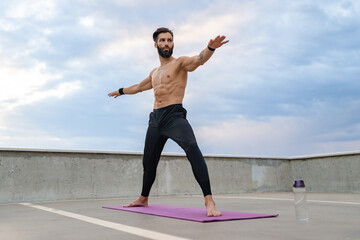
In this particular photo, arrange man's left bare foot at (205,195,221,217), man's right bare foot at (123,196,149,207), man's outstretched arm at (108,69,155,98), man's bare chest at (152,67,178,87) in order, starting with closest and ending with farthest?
man's left bare foot at (205,195,221,217) → man's bare chest at (152,67,178,87) → man's right bare foot at (123,196,149,207) → man's outstretched arm at (108,69,155,98)

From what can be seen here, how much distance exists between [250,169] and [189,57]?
6.08m

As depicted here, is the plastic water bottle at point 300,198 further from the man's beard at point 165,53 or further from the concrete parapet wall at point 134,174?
the concrete parapet wall at point 134,174

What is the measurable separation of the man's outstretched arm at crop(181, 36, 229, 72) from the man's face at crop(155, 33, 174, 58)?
314mm

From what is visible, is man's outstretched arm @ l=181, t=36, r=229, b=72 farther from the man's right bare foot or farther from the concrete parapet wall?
the concrete parapet wall

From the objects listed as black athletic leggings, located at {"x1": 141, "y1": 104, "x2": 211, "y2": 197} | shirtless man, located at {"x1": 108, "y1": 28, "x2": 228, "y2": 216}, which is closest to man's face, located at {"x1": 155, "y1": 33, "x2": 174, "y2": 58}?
shirtless man, located at {"x1": 108, "y1": 28, "x2": 228, "y2": 216}

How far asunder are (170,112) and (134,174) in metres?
→ 3.93

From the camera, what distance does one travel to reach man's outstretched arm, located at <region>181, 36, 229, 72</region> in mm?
3389

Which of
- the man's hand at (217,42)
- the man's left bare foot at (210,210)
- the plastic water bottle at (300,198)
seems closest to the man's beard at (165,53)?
the man's hand at (217,42)

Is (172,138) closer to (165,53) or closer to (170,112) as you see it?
(170,112)

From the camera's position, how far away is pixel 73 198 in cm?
693

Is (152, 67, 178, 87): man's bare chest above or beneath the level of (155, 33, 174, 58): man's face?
beneath

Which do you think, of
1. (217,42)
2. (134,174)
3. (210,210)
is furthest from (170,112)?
(134,174)

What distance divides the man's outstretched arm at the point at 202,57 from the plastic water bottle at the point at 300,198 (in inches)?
54.8

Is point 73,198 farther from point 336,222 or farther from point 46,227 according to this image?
point 336,222
